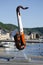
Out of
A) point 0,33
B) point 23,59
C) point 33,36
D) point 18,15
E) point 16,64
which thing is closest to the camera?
point 16,64

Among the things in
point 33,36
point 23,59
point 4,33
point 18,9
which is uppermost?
point 18,9

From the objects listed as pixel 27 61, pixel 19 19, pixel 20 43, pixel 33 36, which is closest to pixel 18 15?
pixel 19 19

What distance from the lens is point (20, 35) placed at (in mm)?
18938

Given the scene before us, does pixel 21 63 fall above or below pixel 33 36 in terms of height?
above

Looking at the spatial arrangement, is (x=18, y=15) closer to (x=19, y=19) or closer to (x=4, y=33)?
(x=19, y=19)

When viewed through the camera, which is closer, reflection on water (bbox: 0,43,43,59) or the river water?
the river water

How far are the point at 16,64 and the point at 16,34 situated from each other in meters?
3.24

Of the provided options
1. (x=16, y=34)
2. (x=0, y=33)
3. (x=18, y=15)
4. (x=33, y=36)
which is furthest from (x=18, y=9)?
(x=33, y=36)

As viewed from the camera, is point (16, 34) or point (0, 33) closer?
point (16, 34)

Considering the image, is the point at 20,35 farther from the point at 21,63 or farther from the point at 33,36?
the point at 33,36

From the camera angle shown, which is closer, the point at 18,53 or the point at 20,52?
the point at 18,53

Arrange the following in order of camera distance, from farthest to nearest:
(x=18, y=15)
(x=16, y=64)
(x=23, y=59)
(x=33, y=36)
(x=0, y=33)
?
1. (x=33, y=36)
2. (x=0, y=33)
3. (x=18, y=15)
4. (x=23, y=59)
5. (x=16, y=64)

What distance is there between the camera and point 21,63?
661 inches

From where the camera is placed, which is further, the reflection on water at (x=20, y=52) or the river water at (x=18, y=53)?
the reflection on water at (x=20, y=52)
